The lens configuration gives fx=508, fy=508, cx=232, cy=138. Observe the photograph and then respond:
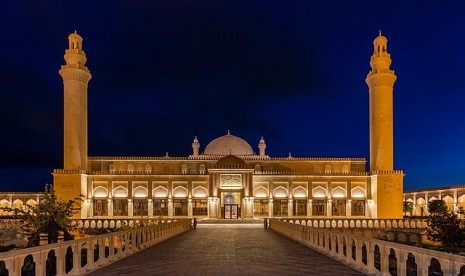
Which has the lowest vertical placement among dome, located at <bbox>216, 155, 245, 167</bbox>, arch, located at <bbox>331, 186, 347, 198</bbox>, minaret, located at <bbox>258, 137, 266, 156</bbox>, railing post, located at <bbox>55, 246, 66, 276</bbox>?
arch, located at <bbox>331, 186, 347, 198</bbox>

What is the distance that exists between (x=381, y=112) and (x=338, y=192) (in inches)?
301

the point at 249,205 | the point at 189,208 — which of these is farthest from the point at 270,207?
the point at 189,208

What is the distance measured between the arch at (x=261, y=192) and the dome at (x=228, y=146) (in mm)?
7000

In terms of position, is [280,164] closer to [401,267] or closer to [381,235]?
[381,235]

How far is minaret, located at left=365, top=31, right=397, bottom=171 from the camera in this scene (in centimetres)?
4175

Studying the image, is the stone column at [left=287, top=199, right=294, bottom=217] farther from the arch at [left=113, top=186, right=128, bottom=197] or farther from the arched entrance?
the arch at [left=113, top=186, right=128, bottom=197]

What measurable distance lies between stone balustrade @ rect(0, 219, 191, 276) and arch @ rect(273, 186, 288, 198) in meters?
22.5

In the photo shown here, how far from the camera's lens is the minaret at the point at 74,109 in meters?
40.6

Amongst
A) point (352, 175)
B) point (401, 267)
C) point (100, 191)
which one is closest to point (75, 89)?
point (100, 191)

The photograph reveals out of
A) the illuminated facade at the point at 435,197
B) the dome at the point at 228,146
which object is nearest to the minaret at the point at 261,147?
the dome at the point at 228,146

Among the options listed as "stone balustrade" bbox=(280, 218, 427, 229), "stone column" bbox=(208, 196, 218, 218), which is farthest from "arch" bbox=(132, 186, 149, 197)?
"stone balustrade" bbox=(280, 218, 427, 229)

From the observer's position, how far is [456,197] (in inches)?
1697

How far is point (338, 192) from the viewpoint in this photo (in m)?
43.5

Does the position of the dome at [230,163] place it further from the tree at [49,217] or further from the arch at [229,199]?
the tree at [49,217]
